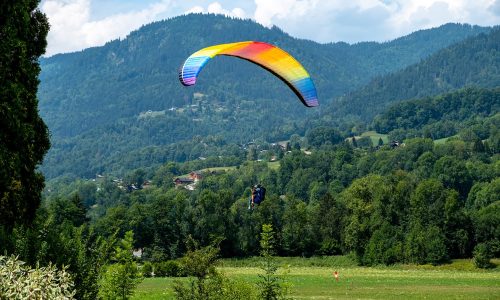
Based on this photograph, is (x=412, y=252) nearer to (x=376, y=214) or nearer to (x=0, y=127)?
(x=376, y=214)

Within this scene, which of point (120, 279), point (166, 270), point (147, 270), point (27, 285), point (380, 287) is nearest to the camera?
point (27, 285)

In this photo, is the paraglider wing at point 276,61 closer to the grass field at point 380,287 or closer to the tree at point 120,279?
the tree at point 120,279

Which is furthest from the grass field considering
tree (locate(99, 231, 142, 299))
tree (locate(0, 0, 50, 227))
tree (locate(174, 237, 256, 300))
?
tree (locate(0, 0, 50, 227))

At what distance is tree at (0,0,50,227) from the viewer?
23.7 m

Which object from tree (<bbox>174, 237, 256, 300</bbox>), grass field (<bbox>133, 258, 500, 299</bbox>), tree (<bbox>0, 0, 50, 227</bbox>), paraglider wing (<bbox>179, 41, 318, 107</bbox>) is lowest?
grass field (<bbox>133, 258, 500, 299</bbox>)

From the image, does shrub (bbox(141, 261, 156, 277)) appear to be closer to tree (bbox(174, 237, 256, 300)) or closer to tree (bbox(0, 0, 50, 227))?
tree (bbox(174, 237, 256, 300))

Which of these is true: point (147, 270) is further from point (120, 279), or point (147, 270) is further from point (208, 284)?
point (208, 284)

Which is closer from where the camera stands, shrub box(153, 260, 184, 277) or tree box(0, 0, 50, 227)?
tree box(0, 0, 50, 227)

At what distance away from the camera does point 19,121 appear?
2411cm

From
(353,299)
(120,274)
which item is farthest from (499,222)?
(120,274)

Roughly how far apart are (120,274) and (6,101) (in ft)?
33.7

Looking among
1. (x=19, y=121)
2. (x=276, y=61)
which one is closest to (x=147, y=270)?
(x=276, y=61)

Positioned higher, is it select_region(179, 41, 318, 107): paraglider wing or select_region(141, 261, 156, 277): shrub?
select_region(179, 41, 318, 107): paraglider wing

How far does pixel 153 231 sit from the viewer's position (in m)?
113
